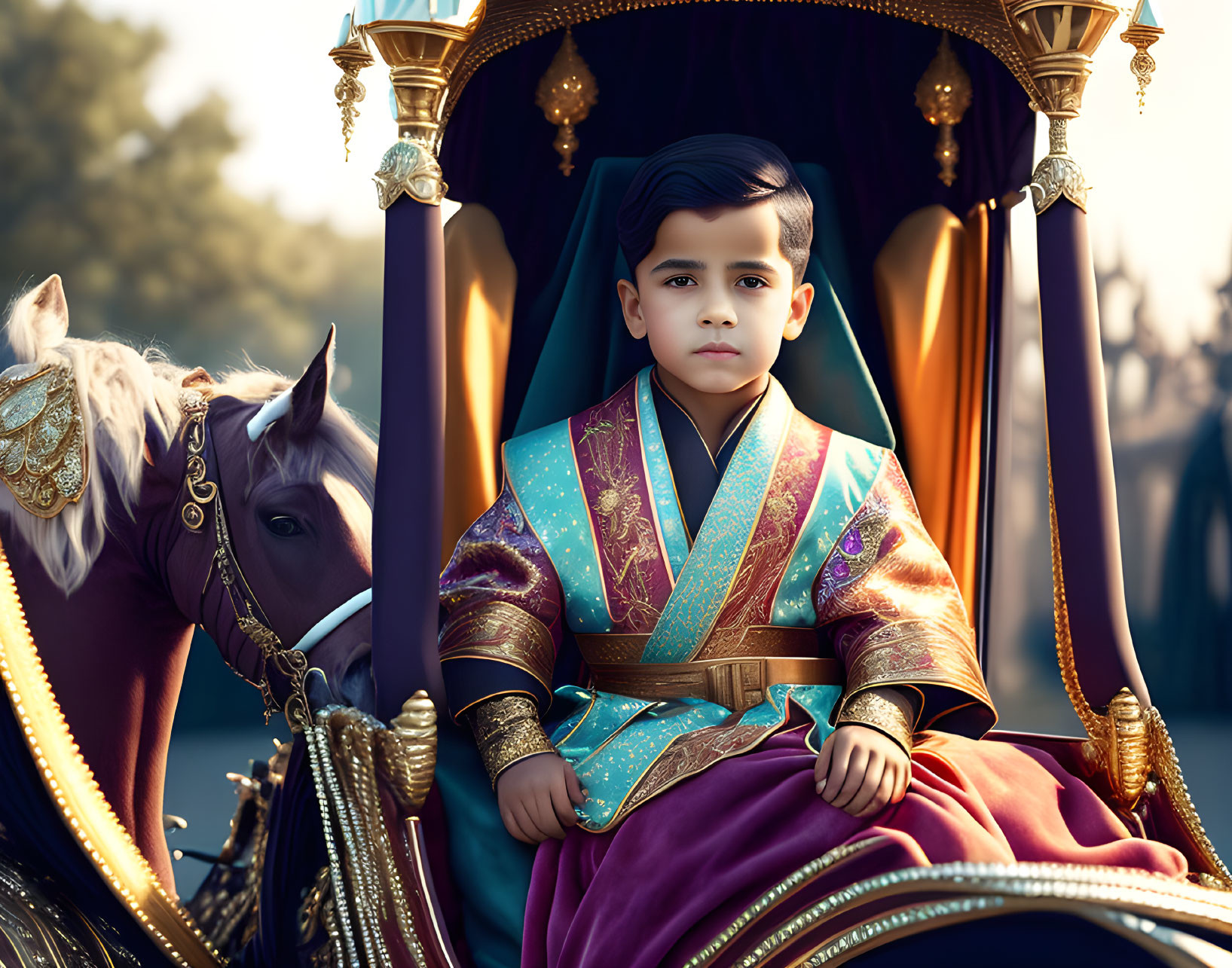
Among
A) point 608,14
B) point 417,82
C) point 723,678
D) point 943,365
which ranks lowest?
point 723,678

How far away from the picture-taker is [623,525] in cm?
189

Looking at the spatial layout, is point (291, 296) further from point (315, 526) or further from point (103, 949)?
point (103, 949)

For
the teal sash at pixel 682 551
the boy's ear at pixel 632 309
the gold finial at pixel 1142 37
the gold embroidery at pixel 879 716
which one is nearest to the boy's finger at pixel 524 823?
the teal sash at pixel 682 551

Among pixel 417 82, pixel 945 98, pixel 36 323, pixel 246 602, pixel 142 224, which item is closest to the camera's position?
pixel 417 82

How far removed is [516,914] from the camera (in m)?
1.60

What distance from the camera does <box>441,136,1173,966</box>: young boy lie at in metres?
1.58

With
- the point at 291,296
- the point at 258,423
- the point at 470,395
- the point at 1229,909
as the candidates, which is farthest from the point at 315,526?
the point at 291,296

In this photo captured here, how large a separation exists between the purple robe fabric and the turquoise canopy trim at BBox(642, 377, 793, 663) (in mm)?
246

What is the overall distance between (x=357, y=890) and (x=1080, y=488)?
1.21 meters

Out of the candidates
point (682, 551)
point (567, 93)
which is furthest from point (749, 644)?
point (567, 93)

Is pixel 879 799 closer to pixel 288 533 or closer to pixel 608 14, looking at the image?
pixel 288 533

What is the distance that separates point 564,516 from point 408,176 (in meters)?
0.58

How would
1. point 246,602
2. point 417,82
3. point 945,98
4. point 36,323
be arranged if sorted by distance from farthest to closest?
1. point 945,98
2. point 36,323
3. point 246,602
4. point 417,82

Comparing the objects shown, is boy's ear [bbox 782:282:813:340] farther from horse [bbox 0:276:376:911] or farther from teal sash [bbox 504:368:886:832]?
horse [bbox 0:276:376:911]
